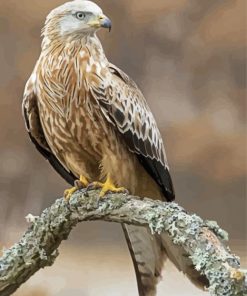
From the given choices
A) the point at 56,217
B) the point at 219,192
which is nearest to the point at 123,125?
the point at 56,217

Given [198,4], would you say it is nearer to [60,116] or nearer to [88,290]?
[60,116]

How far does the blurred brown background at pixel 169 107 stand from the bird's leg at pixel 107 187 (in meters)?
0.55

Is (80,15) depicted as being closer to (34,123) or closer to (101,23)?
(101,23)

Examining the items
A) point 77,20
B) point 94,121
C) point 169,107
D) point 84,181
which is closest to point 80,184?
point 84,181

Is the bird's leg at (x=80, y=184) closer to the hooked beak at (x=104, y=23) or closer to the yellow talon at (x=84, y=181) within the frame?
the yellow talon at (x=84, y=181)

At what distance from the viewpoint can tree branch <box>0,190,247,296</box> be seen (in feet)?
3.58

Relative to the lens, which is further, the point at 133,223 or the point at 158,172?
the point at 158,172

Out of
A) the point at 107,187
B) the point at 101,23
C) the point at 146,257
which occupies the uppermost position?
the point at 101,23

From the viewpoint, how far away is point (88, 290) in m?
2.01

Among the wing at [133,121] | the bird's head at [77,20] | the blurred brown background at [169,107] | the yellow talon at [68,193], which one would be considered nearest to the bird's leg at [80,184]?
the yellow talon at [68,193]

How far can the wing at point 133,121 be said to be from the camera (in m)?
1.44

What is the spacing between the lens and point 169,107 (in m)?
2.07

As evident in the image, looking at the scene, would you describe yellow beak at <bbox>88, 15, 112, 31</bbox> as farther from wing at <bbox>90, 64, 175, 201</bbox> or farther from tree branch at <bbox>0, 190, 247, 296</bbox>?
tree branch at <bbox>0, 190, 247, 296</bbox>

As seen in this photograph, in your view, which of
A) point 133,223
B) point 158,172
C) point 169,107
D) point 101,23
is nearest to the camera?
point 133,223
